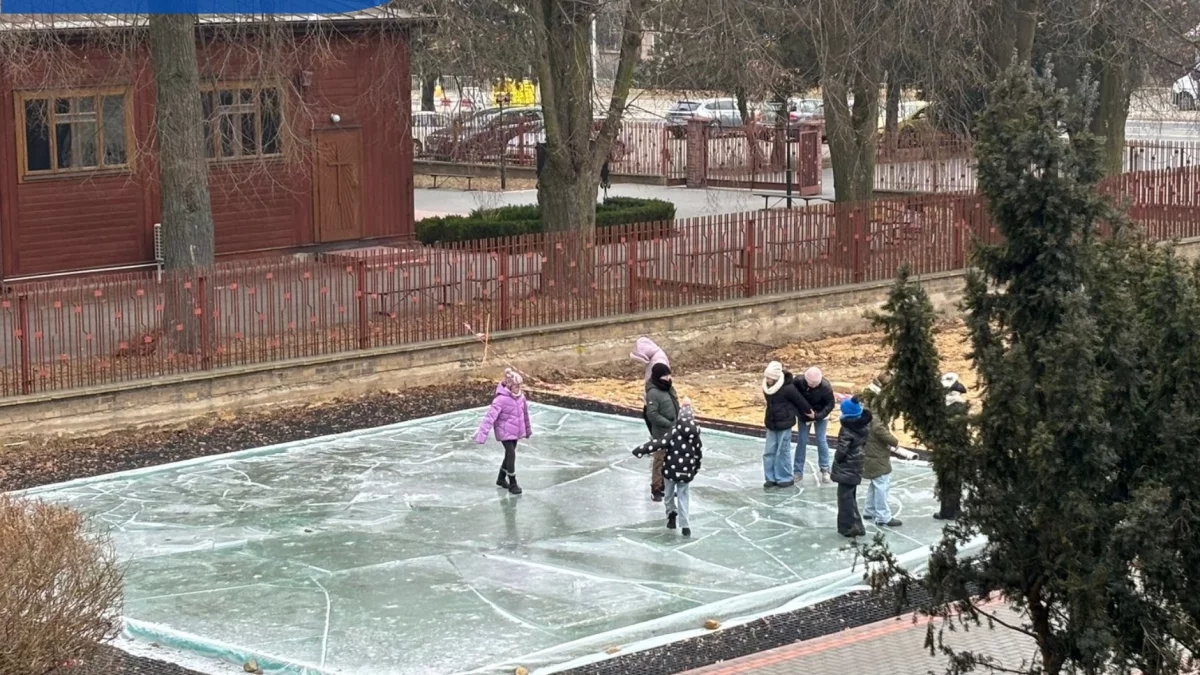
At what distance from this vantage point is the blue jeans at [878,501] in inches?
557

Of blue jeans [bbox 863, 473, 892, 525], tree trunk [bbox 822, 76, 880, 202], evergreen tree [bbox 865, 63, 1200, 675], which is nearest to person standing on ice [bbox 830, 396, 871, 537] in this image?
blue jeans [bbox 863, 473, 892, 525]

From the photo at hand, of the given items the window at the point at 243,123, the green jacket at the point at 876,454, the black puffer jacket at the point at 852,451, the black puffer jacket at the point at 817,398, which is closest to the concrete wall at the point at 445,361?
the black puffer jacket at the point at 817,398

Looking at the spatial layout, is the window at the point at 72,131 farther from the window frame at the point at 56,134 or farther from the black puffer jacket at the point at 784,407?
the black puffer jacket at the point at 784,407

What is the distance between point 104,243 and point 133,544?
12.1m

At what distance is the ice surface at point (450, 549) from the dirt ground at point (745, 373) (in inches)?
79.2

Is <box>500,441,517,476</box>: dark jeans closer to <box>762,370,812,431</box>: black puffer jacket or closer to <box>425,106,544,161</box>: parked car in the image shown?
<box>762,370,812,431</box>: black puffer jacket

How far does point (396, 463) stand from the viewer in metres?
16.8

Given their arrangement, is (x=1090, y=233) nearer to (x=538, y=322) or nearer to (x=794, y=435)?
Answer: (x=794, y=435)

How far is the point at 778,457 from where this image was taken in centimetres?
1554

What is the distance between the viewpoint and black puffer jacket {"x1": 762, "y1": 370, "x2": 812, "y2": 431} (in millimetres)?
15133

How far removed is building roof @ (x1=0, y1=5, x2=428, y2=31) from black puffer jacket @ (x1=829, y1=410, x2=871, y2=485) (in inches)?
Answer: 402

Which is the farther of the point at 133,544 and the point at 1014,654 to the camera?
the point at 133,544

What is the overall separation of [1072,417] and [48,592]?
18.6 feet

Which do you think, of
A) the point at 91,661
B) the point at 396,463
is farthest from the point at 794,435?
the point at 91,661
